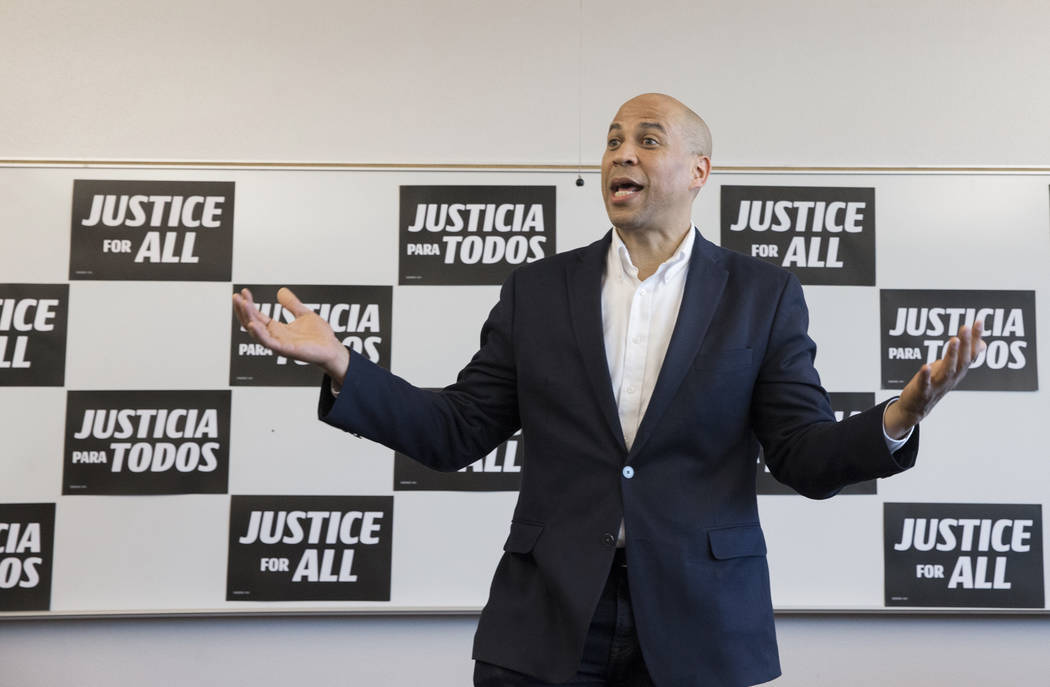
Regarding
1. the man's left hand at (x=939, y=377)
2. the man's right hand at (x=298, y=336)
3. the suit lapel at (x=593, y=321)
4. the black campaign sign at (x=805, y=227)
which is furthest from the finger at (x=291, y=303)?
the black campaign sign at (x=805, y=227)

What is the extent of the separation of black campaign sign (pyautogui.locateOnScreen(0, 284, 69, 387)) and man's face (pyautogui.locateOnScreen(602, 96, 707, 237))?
1982 mm

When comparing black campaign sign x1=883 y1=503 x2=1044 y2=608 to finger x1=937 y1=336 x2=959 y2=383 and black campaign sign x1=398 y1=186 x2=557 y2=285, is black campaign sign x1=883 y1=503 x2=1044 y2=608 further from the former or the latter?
finger x1=937 y1=336 x2=959 y2=383

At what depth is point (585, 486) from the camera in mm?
1328

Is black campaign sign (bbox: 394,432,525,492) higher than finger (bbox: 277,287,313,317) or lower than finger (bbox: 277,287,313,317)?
lower

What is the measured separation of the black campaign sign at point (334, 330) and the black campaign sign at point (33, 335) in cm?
53

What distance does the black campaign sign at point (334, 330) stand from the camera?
274 centimetres

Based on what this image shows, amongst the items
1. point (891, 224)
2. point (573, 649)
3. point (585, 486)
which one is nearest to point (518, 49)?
point (891, 224)

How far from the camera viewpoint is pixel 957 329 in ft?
8.96

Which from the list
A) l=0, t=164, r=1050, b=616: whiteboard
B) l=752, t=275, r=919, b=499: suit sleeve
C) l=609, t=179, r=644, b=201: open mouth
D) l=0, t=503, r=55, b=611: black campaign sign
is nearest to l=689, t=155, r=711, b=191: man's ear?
l=609, t=179, r=644, b=201: open mouth

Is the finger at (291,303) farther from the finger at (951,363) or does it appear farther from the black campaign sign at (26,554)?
the black campaign sign at (26,554)

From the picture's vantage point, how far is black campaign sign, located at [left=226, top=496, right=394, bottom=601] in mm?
2691

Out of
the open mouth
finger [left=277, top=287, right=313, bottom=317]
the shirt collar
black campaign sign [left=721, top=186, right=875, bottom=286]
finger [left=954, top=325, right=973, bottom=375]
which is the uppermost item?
black campaign sign [left=721, top=186, right=875, bottom=286]

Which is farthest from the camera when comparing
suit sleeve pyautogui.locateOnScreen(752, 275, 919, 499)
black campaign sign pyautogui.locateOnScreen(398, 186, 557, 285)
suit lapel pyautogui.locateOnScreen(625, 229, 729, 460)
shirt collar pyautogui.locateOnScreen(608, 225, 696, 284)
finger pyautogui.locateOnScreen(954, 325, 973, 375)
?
black campaign sign pyautogui.locateOnScreen(398, 186, 557, 285)

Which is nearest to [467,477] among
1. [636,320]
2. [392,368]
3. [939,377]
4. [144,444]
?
[392,368]
